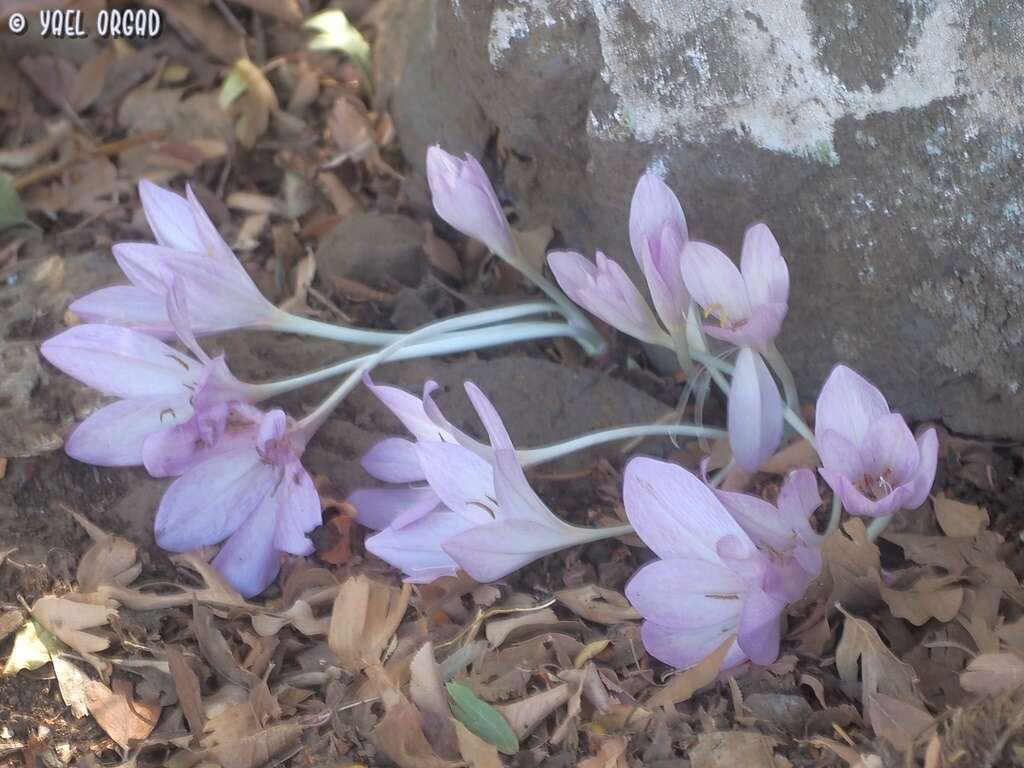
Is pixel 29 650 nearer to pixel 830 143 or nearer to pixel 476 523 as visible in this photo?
pixel 476 523

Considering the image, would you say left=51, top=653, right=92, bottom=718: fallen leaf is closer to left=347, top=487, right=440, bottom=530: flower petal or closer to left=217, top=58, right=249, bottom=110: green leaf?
left=347, top=487, right=440, bottom=530: flower petal

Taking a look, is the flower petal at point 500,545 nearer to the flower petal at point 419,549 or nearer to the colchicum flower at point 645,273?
the flower petal at point 419,549

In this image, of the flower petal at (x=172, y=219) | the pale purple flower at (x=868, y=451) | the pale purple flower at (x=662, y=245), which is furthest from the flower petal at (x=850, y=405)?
the flower petal at (x=172, y=219)

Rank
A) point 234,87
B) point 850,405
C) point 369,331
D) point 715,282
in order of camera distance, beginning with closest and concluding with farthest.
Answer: point 850,405
point 715,282
point 369,331
point 234,87

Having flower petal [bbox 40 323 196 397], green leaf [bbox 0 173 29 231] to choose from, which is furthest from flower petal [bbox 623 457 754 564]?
green leaf [bbox 0 173 29 231]

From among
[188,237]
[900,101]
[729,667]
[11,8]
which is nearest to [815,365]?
[900,101]

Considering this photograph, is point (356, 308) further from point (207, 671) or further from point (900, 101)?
point (900, 101)

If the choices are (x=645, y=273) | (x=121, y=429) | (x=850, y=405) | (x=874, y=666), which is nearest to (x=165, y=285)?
(x=121, y=429)
